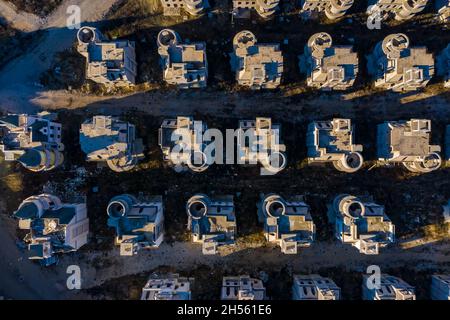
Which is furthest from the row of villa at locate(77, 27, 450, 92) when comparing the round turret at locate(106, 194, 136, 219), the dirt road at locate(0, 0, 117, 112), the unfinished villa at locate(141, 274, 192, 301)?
the unfinished villa at locate(141, 274, 192, 301)

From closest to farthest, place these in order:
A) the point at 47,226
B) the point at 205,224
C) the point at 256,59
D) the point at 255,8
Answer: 1. the point at 47,226
2. the point at 205,224
3. the point at 256,59
4. the point at 255,8

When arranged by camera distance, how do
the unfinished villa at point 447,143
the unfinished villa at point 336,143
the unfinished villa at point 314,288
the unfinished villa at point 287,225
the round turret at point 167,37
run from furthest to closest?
the unfinished villa at point 447,143 → the round turret at point 167,37 → the unfinished villa at point 336,143 → the unfinished villa at point 314,288 → the unfinished villa at point 287,225

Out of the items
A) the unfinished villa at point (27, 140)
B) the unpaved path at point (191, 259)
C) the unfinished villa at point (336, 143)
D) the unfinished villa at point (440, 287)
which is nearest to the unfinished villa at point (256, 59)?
the unfinished villa at point (336, 143)

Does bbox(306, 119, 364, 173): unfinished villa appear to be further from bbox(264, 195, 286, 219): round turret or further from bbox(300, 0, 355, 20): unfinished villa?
bbox(300, 0, 355, 20): unfinished villa

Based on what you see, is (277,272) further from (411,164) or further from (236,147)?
(411,164)

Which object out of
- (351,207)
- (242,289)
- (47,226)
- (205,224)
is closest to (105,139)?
(47,226)

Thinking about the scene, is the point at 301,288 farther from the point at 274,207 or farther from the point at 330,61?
the point at 330,61

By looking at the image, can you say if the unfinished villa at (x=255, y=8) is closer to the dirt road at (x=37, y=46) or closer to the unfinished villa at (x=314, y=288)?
the dirt road at (x=37, y=46)

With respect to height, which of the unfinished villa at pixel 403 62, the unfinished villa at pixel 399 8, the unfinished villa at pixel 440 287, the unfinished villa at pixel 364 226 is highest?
the unfinished villa at pixel 399 8
